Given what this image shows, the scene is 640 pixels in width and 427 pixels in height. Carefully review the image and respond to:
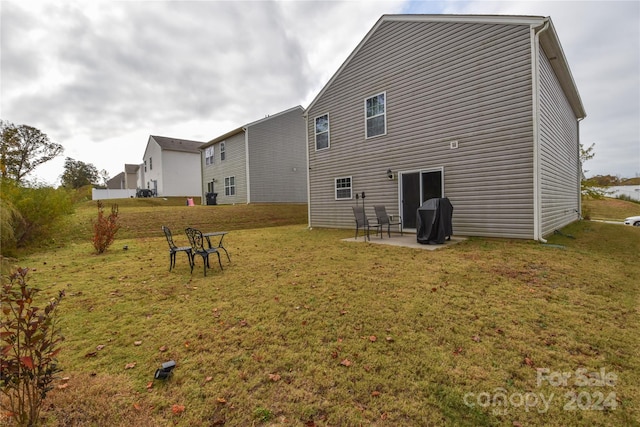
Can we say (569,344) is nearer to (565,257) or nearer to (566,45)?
(565,257)

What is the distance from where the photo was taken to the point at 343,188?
11.8 metres

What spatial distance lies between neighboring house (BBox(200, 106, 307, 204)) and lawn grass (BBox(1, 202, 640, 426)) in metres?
14.4

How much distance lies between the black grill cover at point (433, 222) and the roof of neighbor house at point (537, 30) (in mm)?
4907

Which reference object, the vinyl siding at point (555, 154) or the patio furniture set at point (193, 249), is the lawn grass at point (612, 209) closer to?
the vinyl siding at point (555, 154)

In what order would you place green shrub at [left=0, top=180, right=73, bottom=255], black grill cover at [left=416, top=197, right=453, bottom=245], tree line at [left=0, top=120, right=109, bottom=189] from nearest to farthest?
1. green shrub at [left=0, top=180, right=73, bottom=255]
2. black grill cover at [left=416, top=197, right=453, bottom=245]
3. tree line at [left=0, top=120, right=109, bottom=189]

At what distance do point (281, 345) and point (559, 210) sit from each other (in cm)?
1165

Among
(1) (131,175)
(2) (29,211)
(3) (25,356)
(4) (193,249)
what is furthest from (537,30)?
(1) (131,175)

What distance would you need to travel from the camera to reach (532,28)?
6.97 m

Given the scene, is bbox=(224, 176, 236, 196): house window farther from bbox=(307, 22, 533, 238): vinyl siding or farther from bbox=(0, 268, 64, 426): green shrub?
bbox=(0, 268, 64, 426): green shrub

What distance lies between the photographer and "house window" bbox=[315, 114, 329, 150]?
1233 centimetres

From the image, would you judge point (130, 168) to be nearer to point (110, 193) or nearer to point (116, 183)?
point (110, 193)

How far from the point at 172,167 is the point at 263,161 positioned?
14.6 metres

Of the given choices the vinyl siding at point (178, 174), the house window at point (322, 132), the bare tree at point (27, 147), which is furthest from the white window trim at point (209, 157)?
the bare tree at point (27, 147)

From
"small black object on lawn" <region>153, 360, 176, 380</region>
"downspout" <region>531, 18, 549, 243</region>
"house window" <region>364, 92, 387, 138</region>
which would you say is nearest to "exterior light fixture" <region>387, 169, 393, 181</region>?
"house window" <region>364, 92, 387, 138</region>
